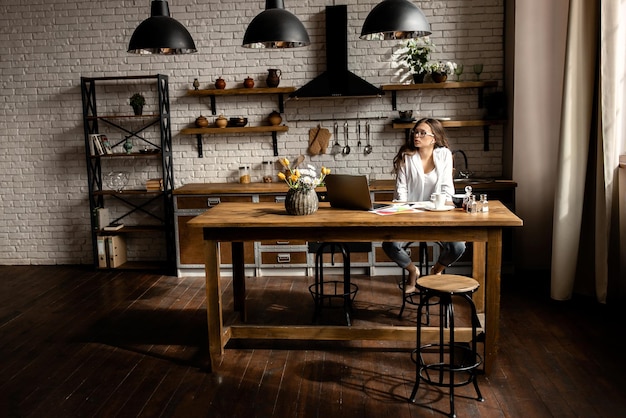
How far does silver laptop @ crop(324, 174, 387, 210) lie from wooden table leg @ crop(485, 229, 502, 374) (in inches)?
32.6

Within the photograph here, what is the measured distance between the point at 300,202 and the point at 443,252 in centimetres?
138

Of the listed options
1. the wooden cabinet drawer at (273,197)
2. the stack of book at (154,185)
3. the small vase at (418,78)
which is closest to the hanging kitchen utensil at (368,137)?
the small vase at (418,78)

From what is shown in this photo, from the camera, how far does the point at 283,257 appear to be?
630cm

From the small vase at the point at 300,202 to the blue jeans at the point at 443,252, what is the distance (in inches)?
40.1

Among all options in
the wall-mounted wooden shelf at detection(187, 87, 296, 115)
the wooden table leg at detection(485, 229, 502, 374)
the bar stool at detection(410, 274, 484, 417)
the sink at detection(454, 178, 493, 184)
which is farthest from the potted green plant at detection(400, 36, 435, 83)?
the bar stool at detection(410, 274, 484, 417)

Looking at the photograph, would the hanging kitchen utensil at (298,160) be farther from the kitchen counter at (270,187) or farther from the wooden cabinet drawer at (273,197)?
the wooden cabinet drawer at (273,197)

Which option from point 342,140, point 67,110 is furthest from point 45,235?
point 342,140

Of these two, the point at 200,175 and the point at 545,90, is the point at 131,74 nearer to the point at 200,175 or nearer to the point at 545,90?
the point at 200,175

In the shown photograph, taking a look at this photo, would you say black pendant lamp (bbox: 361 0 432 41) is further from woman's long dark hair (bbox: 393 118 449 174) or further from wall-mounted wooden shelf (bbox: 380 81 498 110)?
wall-mounted wooden shelf (bbox: 380 81 498 110)

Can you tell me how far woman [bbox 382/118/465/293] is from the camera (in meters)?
4.84

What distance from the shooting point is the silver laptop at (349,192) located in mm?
4086

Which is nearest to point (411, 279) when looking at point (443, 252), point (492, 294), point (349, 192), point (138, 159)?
point (443, 252)

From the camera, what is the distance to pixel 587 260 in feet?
17.2

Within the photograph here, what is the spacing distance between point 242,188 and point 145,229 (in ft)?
4.13
